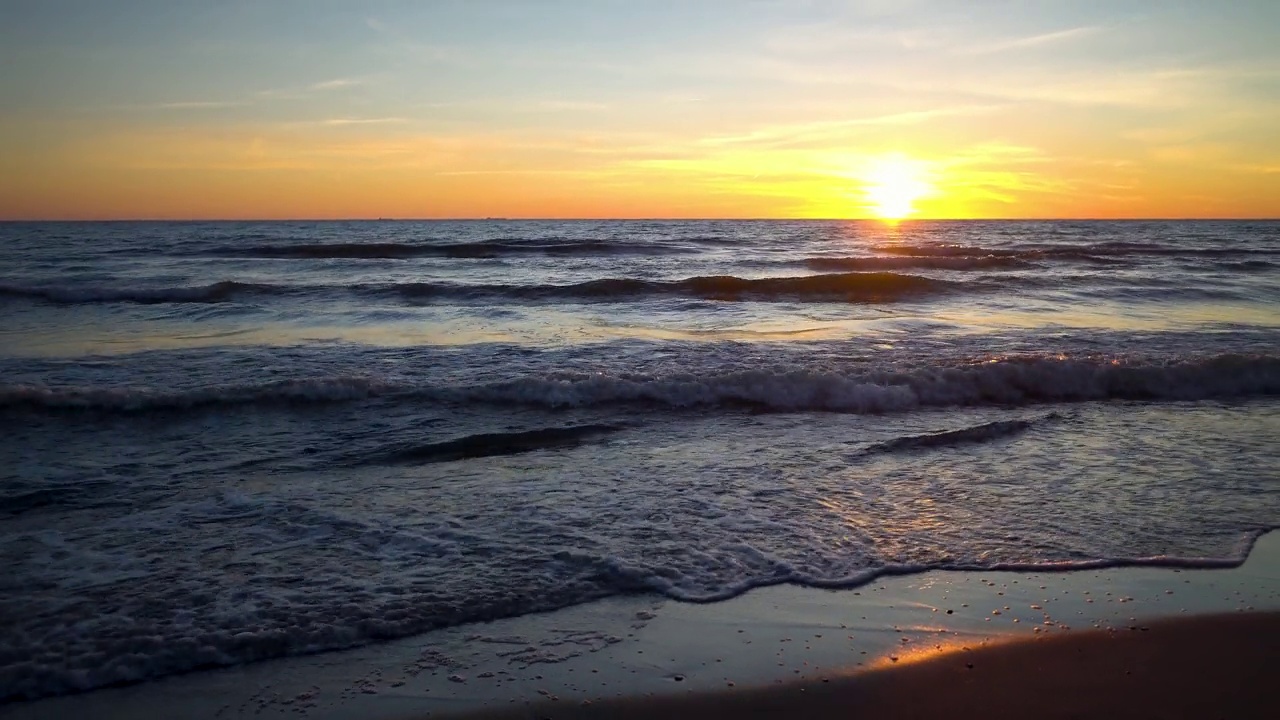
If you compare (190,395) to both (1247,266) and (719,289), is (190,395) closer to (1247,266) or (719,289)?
(719,289)

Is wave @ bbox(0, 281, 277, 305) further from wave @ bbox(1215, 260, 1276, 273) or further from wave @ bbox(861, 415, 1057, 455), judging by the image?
wave @ bbox(1215, 260, 1276, 273)

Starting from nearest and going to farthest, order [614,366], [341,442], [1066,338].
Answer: [341,442]
[614,366]
[1066,338]

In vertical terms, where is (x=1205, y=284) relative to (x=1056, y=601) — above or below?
above

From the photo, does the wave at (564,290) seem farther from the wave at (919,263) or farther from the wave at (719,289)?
the wave at (919,263)

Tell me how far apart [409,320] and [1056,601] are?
1308 cm

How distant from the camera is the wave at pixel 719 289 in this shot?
20.0m

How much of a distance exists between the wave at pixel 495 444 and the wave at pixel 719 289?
1189 centimetres

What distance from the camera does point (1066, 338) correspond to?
1304 cm

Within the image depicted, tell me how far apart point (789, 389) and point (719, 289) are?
12.3 meters

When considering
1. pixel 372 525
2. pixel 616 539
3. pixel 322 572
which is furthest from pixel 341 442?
pixel 616 539

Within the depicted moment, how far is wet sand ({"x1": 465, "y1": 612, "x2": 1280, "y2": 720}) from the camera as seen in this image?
10.7 ft

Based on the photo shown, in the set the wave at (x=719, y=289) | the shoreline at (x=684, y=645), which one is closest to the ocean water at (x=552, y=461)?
the shoreline at (x=684, y=645)

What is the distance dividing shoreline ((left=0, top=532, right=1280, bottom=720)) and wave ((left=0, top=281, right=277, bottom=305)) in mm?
17089

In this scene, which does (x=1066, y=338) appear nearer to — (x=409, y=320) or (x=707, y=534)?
(x=707, y=534)
